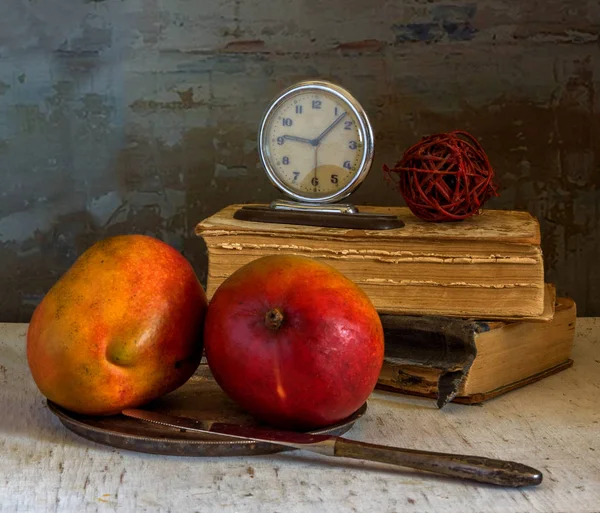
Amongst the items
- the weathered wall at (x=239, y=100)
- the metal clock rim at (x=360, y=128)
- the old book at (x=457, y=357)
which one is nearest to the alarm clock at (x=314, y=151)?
the metal clock rim at (x=360, y=128)

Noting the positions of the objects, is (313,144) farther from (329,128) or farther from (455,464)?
(455,464)

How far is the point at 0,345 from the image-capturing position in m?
1.41

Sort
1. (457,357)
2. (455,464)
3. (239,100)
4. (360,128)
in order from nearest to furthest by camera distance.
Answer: (455,464)
(457,357)
(360,128)
(239,100)

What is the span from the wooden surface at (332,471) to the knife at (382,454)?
0.05 feet

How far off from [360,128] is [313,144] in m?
0.08

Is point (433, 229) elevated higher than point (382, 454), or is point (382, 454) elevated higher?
point (433, 229)

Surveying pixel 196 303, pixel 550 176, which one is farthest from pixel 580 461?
pixel 550 176

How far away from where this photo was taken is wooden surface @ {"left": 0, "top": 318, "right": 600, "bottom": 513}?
80cm

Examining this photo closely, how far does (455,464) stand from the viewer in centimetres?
83

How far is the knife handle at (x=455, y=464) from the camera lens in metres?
0.81

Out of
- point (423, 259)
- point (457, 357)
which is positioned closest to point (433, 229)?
point (423, 259)

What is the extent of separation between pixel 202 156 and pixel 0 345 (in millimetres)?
500

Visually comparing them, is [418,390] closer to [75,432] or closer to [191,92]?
[75,432]

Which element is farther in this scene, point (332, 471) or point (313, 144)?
point (313, 144)
